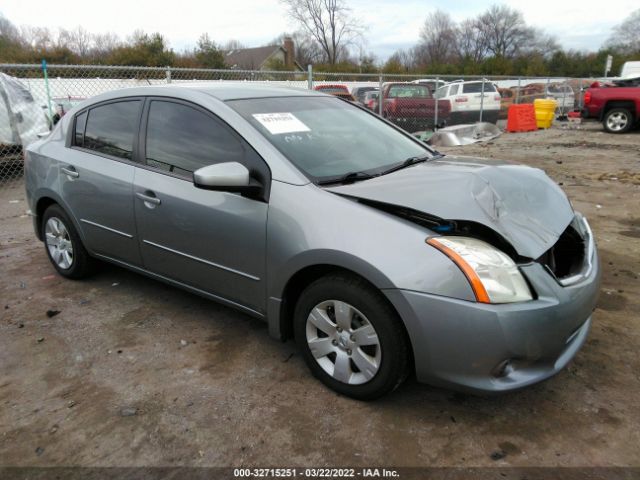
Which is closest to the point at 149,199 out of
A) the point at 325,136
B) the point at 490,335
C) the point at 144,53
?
the point at 325,136

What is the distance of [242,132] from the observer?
2906 mm

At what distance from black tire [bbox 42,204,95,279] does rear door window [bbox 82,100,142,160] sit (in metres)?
0.65

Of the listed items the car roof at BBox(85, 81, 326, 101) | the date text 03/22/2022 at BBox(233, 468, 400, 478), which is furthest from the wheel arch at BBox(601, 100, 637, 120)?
the date text 03/22/2022 at BBox(233, 468, 400, 478)

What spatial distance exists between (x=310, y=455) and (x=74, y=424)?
1.23 m

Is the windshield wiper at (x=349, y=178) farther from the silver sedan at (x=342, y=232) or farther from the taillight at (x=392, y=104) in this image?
the taillight at (x=392, y=104)

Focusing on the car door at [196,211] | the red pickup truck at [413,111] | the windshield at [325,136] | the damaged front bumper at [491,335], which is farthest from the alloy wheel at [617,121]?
the car door at [196,211]

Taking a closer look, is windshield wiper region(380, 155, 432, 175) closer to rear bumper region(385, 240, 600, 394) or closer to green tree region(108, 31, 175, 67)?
rear bumper region(385, 240, 600, 394)

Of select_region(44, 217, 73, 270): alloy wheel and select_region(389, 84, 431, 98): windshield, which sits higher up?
select_region(389, 84, 431, 98): windshield

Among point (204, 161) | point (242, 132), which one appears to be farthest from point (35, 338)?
point (242, 132)

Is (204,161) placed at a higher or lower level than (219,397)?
higher

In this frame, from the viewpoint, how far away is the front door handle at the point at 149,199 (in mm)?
3244

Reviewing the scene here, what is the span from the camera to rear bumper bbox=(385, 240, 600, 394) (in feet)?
7.06

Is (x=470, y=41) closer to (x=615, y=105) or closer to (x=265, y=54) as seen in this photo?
(x=265, y=54)

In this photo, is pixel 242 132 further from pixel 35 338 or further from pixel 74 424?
pixel 35 338
